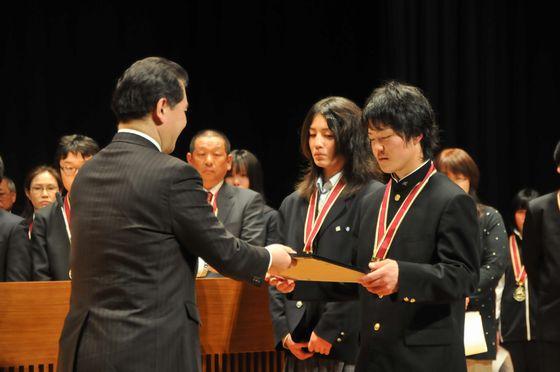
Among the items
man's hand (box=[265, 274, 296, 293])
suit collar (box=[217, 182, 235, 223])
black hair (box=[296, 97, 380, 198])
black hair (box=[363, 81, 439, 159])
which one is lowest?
man's hand (box=[265, 274, 296, 293])

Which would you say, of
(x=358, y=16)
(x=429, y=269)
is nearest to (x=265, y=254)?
(x=429, y=269)

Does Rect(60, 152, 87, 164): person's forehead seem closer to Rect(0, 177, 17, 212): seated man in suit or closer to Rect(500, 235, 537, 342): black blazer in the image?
Rect(0, 177, 17, 212): seated man in suit

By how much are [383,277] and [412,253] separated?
19 centimetres

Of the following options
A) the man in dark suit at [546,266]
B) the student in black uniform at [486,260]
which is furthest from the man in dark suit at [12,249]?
the man in dark suit at [546,266]

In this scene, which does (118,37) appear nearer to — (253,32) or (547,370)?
(253,32)

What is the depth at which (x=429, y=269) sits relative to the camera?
272cm

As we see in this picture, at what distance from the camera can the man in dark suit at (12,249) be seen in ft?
13.4

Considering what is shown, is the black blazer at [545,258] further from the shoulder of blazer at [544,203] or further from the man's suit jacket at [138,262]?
the man's suit jacket at [138,262]

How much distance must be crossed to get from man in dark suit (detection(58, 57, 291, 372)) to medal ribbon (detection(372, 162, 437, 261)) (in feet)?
1.52

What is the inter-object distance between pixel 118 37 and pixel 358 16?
2214 millimetres

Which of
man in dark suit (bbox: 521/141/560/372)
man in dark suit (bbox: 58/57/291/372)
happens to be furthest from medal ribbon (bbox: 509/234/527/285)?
man in dark suit (bbox: 58/57/291/372)

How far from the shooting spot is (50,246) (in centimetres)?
441

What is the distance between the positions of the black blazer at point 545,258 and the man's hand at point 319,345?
1.35 meters

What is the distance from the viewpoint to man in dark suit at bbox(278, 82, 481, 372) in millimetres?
2732
